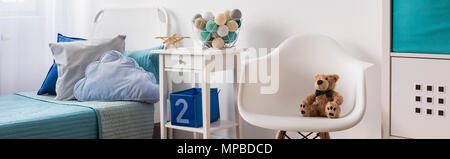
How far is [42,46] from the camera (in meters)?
3.46

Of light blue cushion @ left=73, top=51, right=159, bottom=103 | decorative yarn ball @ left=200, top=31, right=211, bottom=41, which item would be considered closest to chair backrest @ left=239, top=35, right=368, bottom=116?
decorative yarn ball @ left=200, top=31, right=211, bottom=41

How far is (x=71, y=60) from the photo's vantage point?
2.93m

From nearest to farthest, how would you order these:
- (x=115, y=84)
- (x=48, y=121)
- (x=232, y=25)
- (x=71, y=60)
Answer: (x=48, y=121) < (x=232, y=25) < (x=115, y=84) < (x=71, y=60)

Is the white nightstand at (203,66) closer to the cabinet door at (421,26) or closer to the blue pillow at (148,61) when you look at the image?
the blue pillow at (148,61)

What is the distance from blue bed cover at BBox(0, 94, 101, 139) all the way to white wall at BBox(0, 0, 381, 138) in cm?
79

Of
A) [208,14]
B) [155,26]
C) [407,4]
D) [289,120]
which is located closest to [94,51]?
[155,26]

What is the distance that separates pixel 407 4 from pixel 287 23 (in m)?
0.82

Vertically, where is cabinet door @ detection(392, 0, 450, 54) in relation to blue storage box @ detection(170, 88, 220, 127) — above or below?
above

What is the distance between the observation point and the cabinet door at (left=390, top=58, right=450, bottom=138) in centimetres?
192


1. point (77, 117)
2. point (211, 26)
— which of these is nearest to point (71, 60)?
point (77, 117)

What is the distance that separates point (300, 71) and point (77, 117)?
105 cm

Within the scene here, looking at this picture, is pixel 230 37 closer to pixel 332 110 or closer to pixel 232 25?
pixel 232 25

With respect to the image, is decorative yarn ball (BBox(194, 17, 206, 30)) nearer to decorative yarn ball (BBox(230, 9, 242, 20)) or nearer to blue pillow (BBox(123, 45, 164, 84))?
decorative yarn ball (BBox(230, 9, 242, 20))
